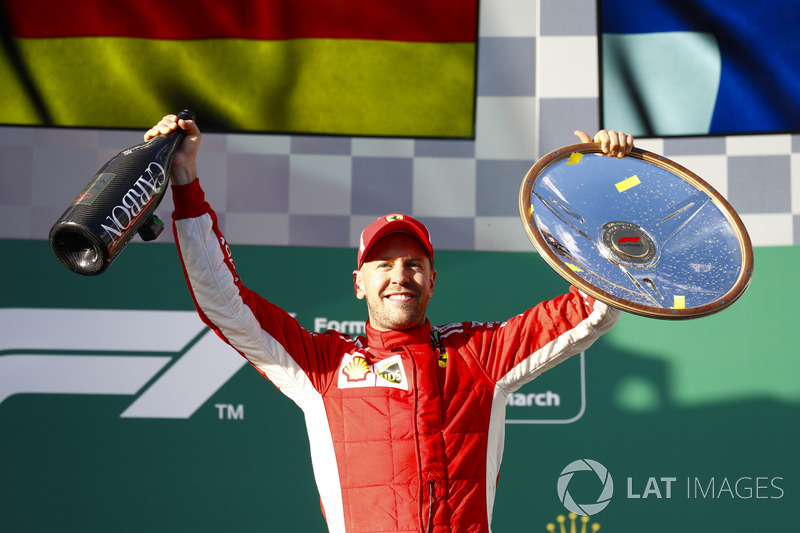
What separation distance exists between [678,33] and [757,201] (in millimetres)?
607

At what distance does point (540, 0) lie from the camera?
8.39 feet

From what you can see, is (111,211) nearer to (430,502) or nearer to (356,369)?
(356,369)

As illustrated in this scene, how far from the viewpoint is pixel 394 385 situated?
1.58 m

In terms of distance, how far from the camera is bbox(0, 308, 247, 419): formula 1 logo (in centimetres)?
234

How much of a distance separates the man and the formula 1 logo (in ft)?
2.51

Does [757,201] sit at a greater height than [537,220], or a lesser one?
greater

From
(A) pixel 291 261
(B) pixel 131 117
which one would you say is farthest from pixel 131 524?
(B) pixel 131 117

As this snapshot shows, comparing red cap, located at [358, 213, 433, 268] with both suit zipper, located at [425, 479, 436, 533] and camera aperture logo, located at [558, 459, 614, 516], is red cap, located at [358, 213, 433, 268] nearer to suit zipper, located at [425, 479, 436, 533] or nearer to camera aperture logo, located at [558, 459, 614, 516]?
suit zipper, located at [425, 479, 436, 533]

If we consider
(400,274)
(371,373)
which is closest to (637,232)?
(400,274)

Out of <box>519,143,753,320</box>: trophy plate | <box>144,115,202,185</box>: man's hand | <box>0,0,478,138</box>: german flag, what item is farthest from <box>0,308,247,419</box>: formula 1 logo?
<box>519,143,753,320</box>: trophy plate

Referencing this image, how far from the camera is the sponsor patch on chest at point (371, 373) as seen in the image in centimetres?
158

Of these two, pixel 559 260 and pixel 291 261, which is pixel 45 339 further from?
pixel 559 260

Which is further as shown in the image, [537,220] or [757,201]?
[757,201]

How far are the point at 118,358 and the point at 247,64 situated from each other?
39.6 inches
